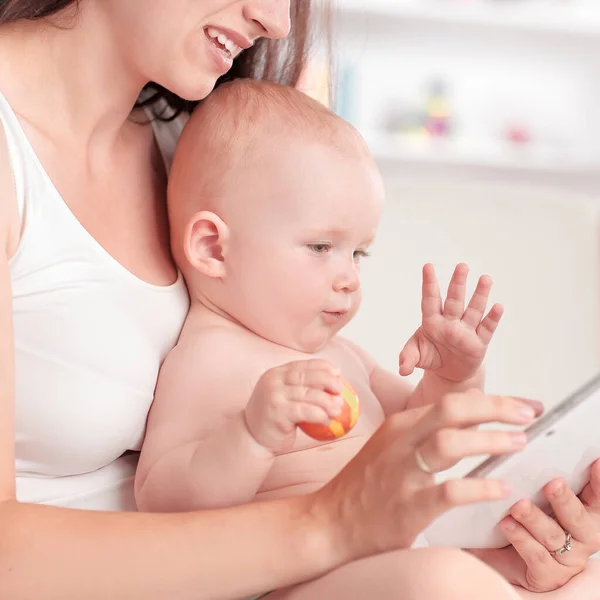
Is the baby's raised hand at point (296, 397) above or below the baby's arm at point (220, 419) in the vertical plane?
above

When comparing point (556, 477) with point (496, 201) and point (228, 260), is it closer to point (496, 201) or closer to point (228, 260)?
point (228, 260)

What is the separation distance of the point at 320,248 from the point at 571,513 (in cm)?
41

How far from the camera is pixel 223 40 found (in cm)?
111

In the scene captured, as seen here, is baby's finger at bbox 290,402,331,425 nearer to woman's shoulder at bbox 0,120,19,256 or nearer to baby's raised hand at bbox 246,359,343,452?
baby's raised hand at bbox 246,359,343,452

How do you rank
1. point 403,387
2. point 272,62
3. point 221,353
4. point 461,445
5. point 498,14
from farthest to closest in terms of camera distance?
point 498,14, point 272,62, point 403,387, point 221,353, point 461,445

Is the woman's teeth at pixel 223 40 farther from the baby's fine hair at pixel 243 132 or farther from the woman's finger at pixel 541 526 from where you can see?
the woman's finger at pixel 541 526

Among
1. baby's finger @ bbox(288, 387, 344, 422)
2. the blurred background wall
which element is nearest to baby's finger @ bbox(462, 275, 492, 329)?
baby's finger @ bbox(288, 387, 344, 422)

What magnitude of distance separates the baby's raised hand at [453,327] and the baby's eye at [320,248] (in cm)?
11

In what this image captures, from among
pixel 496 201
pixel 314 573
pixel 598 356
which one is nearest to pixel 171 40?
pixel 314 573

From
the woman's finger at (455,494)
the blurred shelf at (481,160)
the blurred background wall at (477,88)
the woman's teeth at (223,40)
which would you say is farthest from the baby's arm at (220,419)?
the blurred shelf at (481,160)

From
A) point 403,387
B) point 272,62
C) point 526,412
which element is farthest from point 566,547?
point 272,62

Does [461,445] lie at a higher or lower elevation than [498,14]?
A: higher

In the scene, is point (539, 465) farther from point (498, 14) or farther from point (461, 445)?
point (498, 14)

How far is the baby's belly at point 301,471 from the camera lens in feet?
3.33
